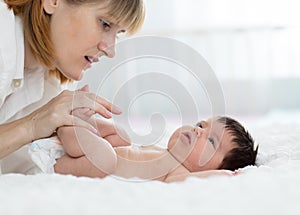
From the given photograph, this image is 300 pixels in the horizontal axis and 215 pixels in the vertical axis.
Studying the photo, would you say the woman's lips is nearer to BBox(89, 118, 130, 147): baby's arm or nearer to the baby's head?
A: the baby's head

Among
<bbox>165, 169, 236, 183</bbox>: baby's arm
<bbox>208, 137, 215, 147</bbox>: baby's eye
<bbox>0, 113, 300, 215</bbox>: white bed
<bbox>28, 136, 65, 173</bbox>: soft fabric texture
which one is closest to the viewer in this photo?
<bbox>0, 113, 300, 215</bbox>: white bed

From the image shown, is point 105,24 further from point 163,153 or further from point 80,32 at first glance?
point 163,153

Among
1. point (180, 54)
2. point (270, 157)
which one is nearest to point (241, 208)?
point (270, 157)

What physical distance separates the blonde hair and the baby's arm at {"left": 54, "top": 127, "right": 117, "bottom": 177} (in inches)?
10.2

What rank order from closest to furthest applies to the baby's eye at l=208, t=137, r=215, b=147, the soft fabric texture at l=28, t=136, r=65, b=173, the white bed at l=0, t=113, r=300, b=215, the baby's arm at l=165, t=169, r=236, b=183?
the white bed at l=0, t=113, r=300, b=215, the baby's arm at l=165, t=169, r=236, b=183, the soft fabric texture at l=28, t=136, r=65, b=173, the baby's eye at l=208, t=137, r=215, b=147

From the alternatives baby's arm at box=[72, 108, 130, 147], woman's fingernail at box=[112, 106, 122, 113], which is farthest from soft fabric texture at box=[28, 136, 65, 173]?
→ woman's fingernail at box=[112, 106, 122, 113]

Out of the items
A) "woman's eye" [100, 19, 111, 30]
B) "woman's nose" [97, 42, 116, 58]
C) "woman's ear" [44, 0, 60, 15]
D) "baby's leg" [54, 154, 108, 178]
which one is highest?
"woman's ear" [44, 0, 60, 15]

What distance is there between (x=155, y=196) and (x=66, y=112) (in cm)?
46

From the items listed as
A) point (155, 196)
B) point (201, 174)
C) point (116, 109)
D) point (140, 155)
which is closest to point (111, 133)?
point (140, 155)

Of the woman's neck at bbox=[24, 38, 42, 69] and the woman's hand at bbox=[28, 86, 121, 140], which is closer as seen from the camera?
the woman's hand at bbox=[28, 86, 121, 140]

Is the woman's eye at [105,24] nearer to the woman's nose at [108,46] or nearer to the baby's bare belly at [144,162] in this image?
the woman's nose at [108,46]

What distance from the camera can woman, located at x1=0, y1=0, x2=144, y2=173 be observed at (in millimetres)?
1287

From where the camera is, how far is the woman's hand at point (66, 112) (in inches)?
50.1

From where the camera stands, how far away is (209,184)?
0.95m
